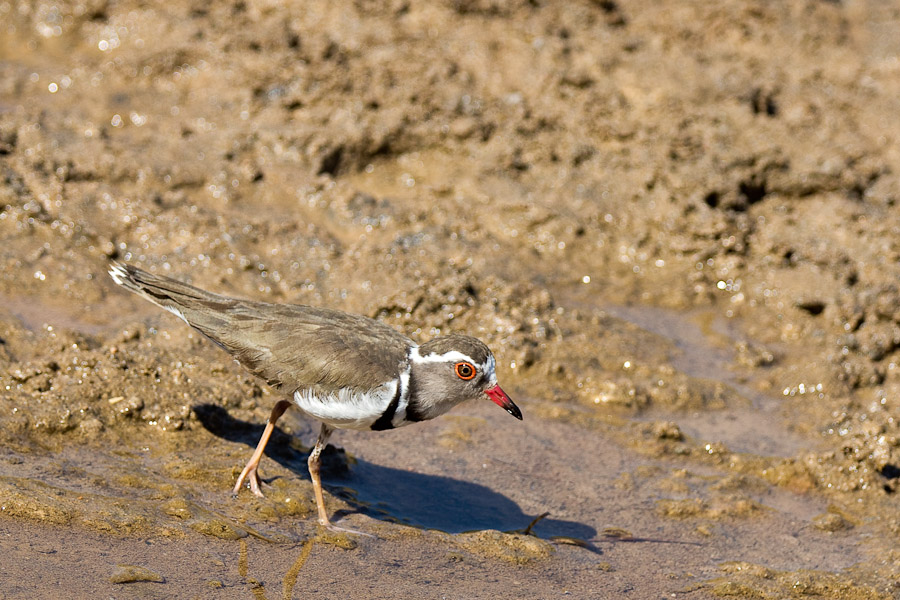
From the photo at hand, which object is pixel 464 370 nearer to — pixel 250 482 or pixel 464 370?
pixel 464 370

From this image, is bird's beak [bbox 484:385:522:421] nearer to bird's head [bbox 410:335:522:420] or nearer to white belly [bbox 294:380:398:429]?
bird's head [bbox 410:335:522:420]

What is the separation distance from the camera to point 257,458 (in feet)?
20.2

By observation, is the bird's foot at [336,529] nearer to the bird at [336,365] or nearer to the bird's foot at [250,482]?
the bird at [336,365]

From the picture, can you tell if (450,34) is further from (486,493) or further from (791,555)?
(791,555)

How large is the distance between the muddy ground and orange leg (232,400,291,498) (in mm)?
144

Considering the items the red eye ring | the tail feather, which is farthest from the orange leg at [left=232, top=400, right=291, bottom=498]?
the red eye ring

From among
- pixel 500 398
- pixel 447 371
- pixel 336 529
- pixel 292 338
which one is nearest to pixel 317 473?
pixel 336 529

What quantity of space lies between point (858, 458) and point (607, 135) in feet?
15.1

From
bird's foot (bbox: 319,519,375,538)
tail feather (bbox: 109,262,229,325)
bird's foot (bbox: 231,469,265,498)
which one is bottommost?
bird's foot (bbox: 319,519,375,538)

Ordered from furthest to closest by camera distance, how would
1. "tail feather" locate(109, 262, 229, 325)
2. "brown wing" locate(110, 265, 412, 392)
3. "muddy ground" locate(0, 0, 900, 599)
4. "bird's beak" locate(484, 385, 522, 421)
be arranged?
"tail feather" locate(109, 262, 229, 325) < "bird's beak" locate(484, 385, 522, 421) < "brown wing" locate(110, 265, 412, 392) < "muddy ground" locate(0, 0, 900, 599)

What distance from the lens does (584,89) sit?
1061cm

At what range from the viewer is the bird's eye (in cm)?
619

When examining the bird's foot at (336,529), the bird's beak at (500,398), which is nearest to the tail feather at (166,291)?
the bird's foot at (336,529)

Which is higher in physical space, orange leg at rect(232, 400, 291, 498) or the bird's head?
the bird's head
